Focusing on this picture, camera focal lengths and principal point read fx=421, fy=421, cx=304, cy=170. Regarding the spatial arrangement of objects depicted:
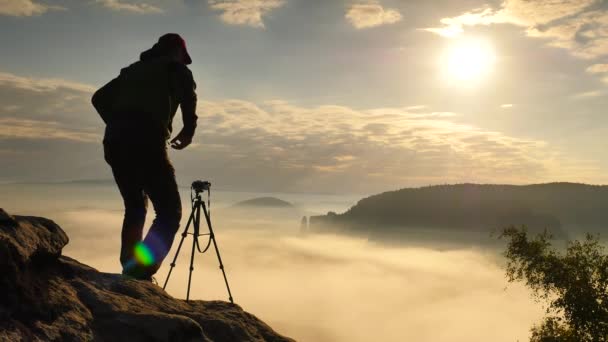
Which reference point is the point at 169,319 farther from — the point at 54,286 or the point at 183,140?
the point at 183,140

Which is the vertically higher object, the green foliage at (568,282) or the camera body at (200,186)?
the camera body at (200,186)

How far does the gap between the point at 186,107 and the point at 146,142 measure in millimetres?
779

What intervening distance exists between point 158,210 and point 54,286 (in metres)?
2.07

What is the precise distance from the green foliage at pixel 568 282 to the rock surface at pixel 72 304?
26.5 meters

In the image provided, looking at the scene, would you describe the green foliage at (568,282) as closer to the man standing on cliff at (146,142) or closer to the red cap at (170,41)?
the man standing on cliff at (146,142)

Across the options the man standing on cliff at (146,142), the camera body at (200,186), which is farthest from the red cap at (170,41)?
the camera body at (200,186)

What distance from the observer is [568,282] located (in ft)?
88.4

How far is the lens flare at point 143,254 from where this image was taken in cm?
594

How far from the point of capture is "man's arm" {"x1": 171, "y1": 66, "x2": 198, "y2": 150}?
6.02 metres

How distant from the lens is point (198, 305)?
589 centimetres

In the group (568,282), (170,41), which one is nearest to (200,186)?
(170,41)

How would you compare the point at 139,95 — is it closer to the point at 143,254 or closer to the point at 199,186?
the point at 199,186

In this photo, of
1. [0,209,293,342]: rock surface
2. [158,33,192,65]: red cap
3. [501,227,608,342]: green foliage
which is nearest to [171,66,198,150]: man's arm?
[158,33,192,65]: red cap

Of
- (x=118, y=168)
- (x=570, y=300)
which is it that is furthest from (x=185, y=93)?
(x=570, y=300)
